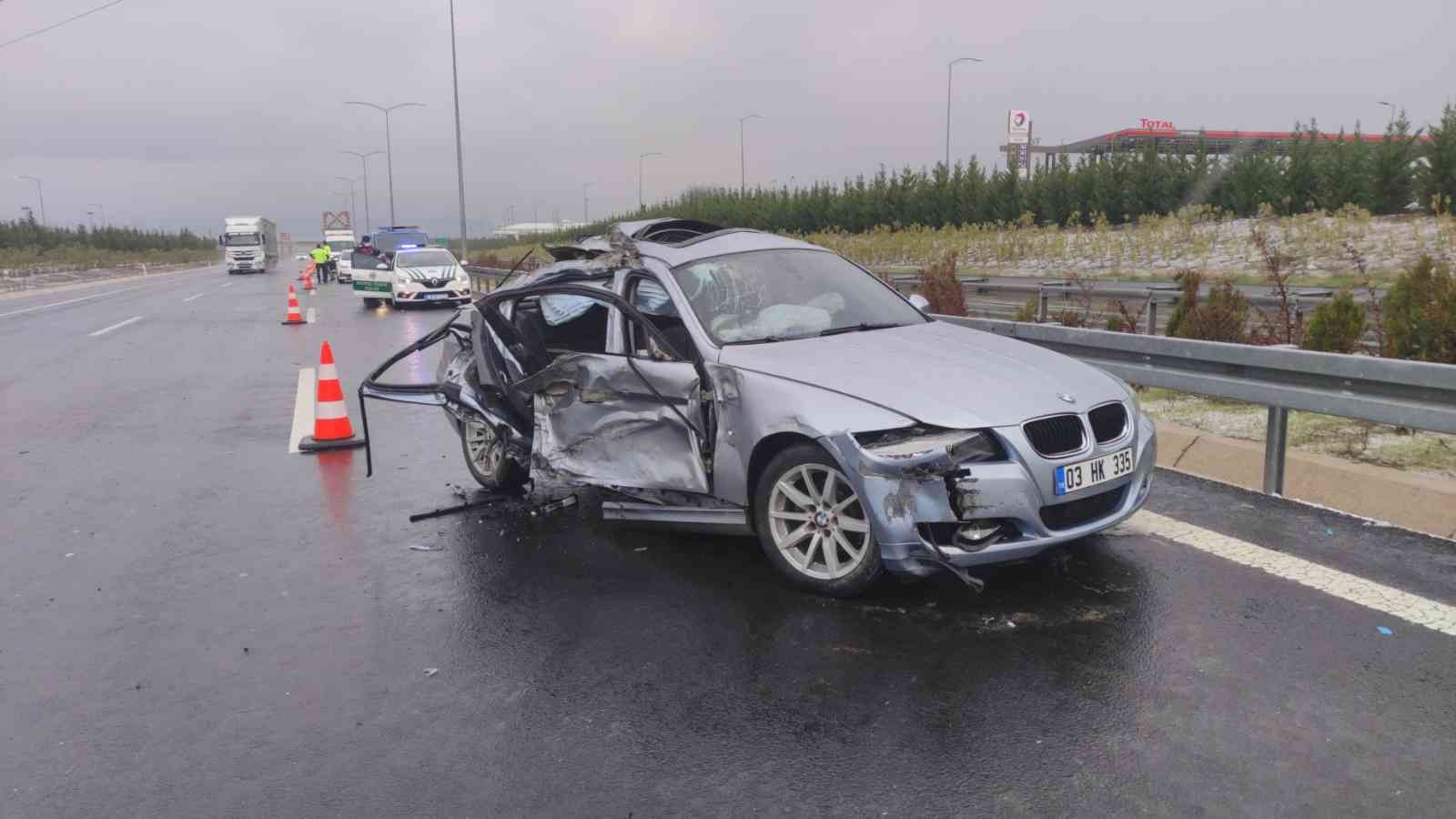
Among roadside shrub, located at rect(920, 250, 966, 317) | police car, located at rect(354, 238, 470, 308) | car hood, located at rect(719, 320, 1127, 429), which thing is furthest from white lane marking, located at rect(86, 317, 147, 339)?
car hood, located at rect(719, 320, 1127, 429)

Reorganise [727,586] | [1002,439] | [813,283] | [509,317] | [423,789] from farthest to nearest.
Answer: [509,317] → [813,283] → [727,586] → [1002,439] → [423,789]

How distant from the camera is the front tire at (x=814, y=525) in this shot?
484 cm

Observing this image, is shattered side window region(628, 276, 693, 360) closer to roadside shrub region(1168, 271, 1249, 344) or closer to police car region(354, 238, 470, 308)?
roadside shrub region(1168, 271, 1249, 344)

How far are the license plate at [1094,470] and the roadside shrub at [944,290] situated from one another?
925cm

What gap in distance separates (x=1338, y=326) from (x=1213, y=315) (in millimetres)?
1602

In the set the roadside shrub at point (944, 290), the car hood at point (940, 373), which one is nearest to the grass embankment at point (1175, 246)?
the roadside shrub at point (944, 290)

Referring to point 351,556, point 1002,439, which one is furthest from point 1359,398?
point 351,556

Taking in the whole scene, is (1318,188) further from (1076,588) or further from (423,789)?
(423,789)

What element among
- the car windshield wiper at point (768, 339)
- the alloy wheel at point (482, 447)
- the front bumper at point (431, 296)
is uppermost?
the car windshield wiper at point (768, 339)

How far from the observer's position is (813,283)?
6.29m

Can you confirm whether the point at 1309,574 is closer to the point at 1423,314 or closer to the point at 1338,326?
the point at 1423,314

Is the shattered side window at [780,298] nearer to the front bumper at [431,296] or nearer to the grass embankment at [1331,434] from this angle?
the grass embankment at [1331,434]

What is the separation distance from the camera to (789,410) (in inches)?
194

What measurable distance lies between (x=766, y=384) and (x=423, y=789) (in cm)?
240
